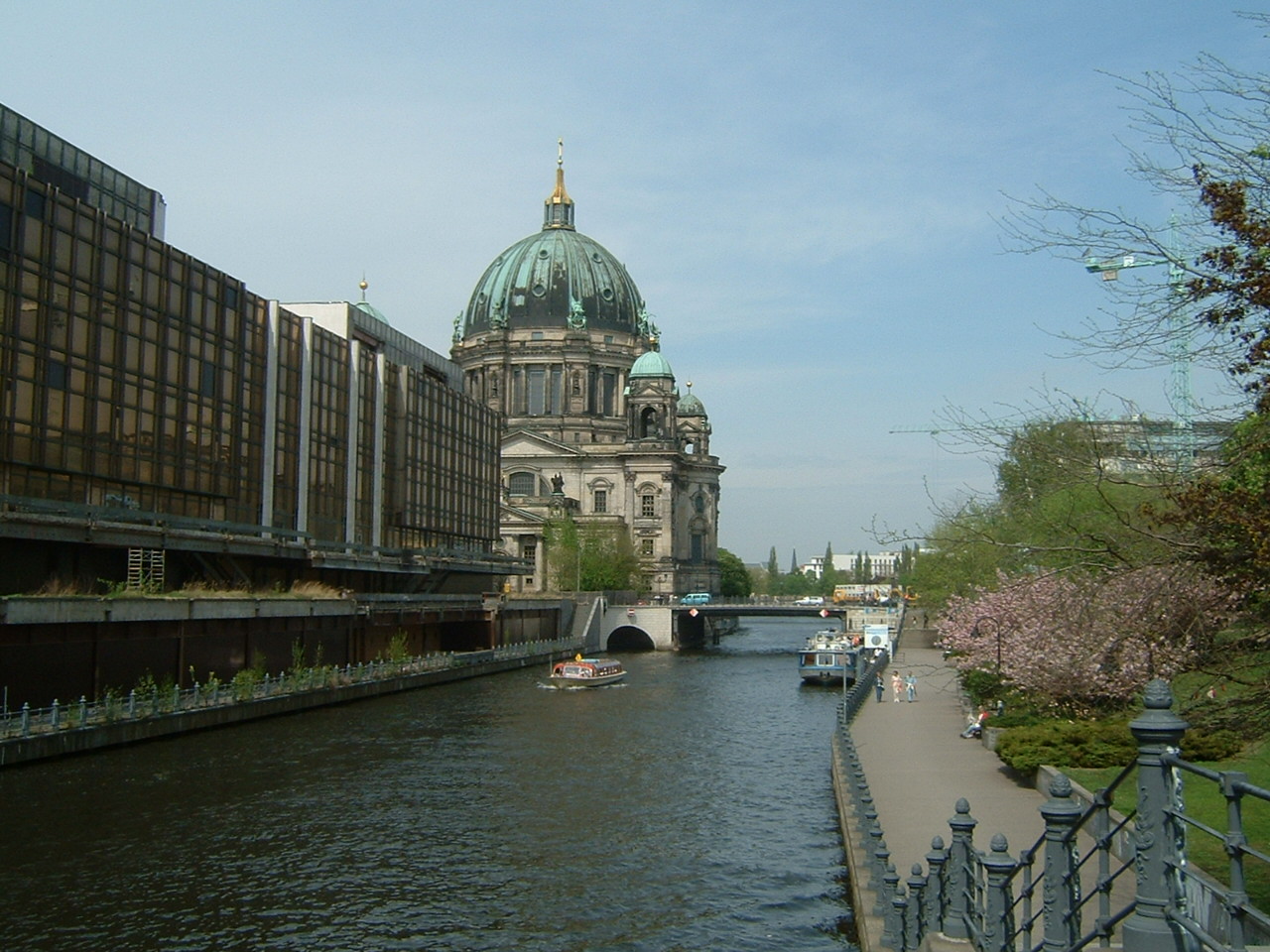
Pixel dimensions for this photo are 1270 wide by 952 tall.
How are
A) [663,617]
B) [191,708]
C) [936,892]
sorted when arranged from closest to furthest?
[936,892]
[191,708]
[663,617]

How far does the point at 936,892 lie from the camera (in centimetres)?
1688

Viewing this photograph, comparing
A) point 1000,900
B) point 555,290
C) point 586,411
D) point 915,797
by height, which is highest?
point 555,290

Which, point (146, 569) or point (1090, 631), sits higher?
point (146, 569)

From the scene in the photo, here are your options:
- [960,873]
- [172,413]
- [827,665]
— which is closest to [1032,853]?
[960,873]

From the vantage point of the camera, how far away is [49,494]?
48.2m

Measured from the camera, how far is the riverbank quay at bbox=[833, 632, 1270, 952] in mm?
8062

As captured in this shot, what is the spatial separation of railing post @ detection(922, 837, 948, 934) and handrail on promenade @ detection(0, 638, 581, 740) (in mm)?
30997

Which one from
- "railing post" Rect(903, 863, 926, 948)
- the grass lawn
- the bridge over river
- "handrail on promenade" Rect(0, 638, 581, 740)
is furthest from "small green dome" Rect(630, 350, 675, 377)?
"railing post" Rect(903, 863, 926, 948)

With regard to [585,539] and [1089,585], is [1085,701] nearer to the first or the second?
[1089,585]

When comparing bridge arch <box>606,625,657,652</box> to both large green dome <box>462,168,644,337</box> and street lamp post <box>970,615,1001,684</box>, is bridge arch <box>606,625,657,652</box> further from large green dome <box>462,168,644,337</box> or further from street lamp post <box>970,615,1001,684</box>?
street lamp post <box>970,615,1001,684</box>

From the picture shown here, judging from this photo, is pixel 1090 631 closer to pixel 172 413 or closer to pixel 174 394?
pixel 172 413

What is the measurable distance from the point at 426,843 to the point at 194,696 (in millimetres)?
21916

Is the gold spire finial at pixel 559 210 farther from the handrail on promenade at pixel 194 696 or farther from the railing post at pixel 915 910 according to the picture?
the railing post at pixel 915 910

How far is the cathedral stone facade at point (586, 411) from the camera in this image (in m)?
154
